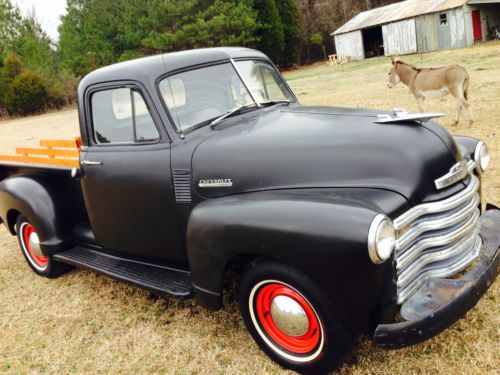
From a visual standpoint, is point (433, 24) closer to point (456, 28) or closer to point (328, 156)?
point (456, 28)

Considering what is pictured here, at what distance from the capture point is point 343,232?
83.7 inches

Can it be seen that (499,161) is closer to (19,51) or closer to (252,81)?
(252,81)

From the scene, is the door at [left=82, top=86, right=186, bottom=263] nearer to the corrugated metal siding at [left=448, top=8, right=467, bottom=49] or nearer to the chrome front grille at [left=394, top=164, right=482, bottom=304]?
the chrome front grille at [left=394, top=164, right=482, bottom=304]

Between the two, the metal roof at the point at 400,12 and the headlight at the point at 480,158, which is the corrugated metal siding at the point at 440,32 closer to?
the metal roof at the point at 400,12

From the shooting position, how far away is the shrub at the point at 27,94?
31.3 meters

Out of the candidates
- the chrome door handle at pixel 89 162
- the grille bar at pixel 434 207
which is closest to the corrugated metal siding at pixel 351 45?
the chrome door handle at pixel 89 162

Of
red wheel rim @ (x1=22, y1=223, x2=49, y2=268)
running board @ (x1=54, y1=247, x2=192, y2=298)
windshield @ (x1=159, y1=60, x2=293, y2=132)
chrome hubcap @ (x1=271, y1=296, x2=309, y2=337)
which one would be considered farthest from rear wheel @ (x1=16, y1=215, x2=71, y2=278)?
chrome hubcap @ (x1=271, y1=296, x2=309, y2=337)

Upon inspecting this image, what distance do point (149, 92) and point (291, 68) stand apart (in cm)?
3705

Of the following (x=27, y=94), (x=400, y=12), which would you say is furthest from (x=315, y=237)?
(x=27, y=94)

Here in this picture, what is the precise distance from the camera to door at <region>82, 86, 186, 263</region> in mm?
3123

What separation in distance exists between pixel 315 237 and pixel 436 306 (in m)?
0.67

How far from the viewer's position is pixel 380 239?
2.09 meters

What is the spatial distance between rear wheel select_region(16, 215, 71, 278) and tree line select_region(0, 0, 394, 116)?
30.7 m

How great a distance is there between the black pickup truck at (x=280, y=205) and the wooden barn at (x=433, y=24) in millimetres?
27351
